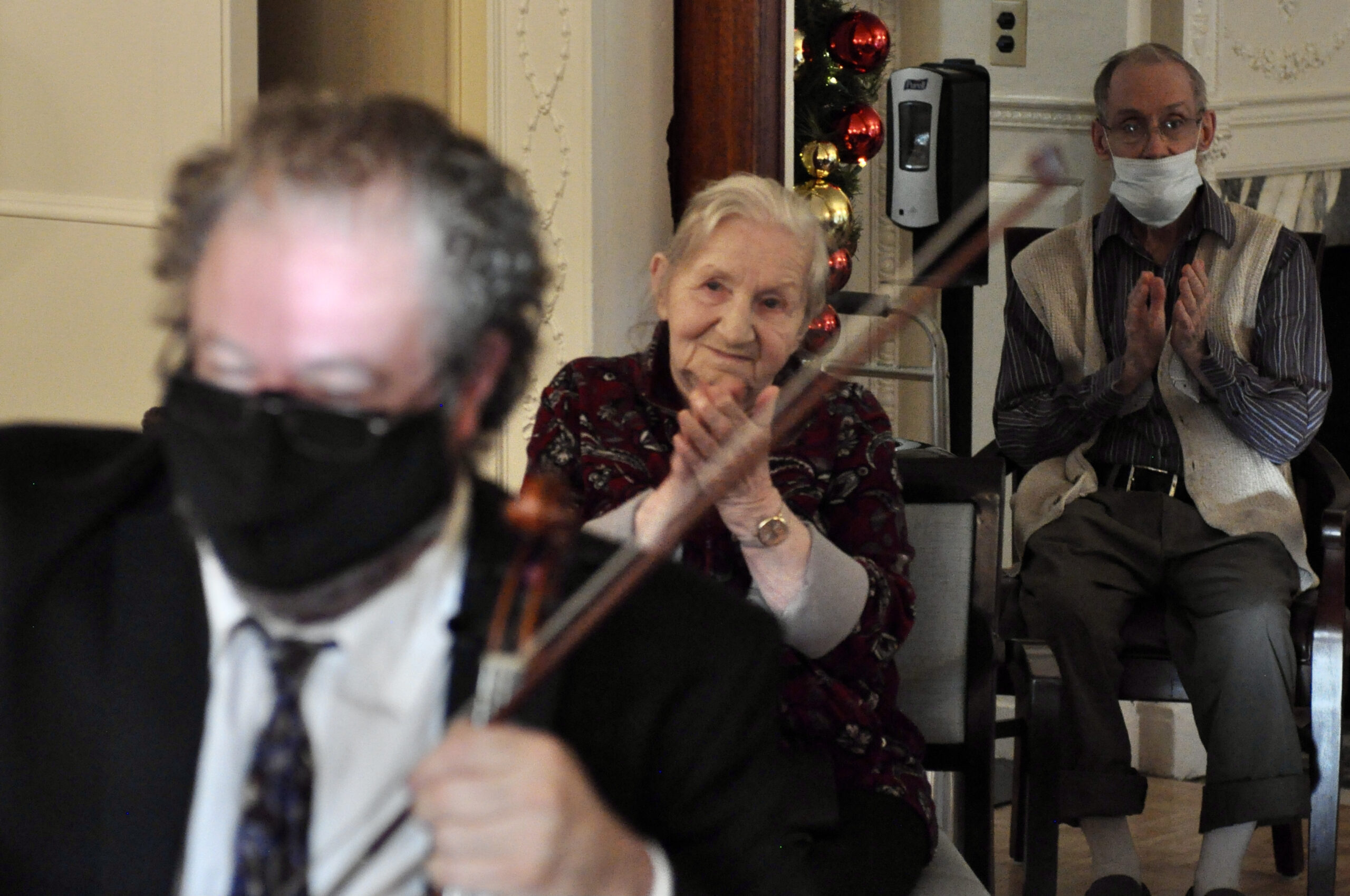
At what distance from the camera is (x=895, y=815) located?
1.49m

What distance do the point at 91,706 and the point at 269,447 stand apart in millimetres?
233

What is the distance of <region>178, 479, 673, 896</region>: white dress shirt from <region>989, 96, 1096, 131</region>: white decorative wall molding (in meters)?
3.71

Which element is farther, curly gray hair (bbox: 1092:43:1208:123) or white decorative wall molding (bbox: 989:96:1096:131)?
white decorative wall molding (bbox: 989:96:1096:131)

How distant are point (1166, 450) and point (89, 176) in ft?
5.46

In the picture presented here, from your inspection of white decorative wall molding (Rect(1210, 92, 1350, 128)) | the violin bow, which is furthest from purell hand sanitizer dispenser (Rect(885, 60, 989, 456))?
the violin bow

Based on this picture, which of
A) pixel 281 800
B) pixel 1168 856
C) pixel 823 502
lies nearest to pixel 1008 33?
pixel 1168 856

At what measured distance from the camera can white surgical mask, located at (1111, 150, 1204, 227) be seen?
2.65m

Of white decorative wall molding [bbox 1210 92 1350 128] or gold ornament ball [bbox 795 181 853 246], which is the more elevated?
white decorative wall molding [bbox 1210 92 1350 128]

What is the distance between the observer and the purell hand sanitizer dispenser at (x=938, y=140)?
12.3ft

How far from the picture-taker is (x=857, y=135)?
337 cm

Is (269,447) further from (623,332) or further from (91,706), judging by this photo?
(623,332)

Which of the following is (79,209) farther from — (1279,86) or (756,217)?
(1279,86)

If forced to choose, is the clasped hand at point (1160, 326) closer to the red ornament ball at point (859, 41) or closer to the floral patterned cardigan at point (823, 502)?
the floral patterned cardigan at point (823, 502)

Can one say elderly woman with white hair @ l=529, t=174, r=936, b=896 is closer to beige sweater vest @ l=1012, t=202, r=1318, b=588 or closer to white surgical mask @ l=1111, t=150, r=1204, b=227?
beige sweater vest @ l=1012, t=202, r=1318, b=588
